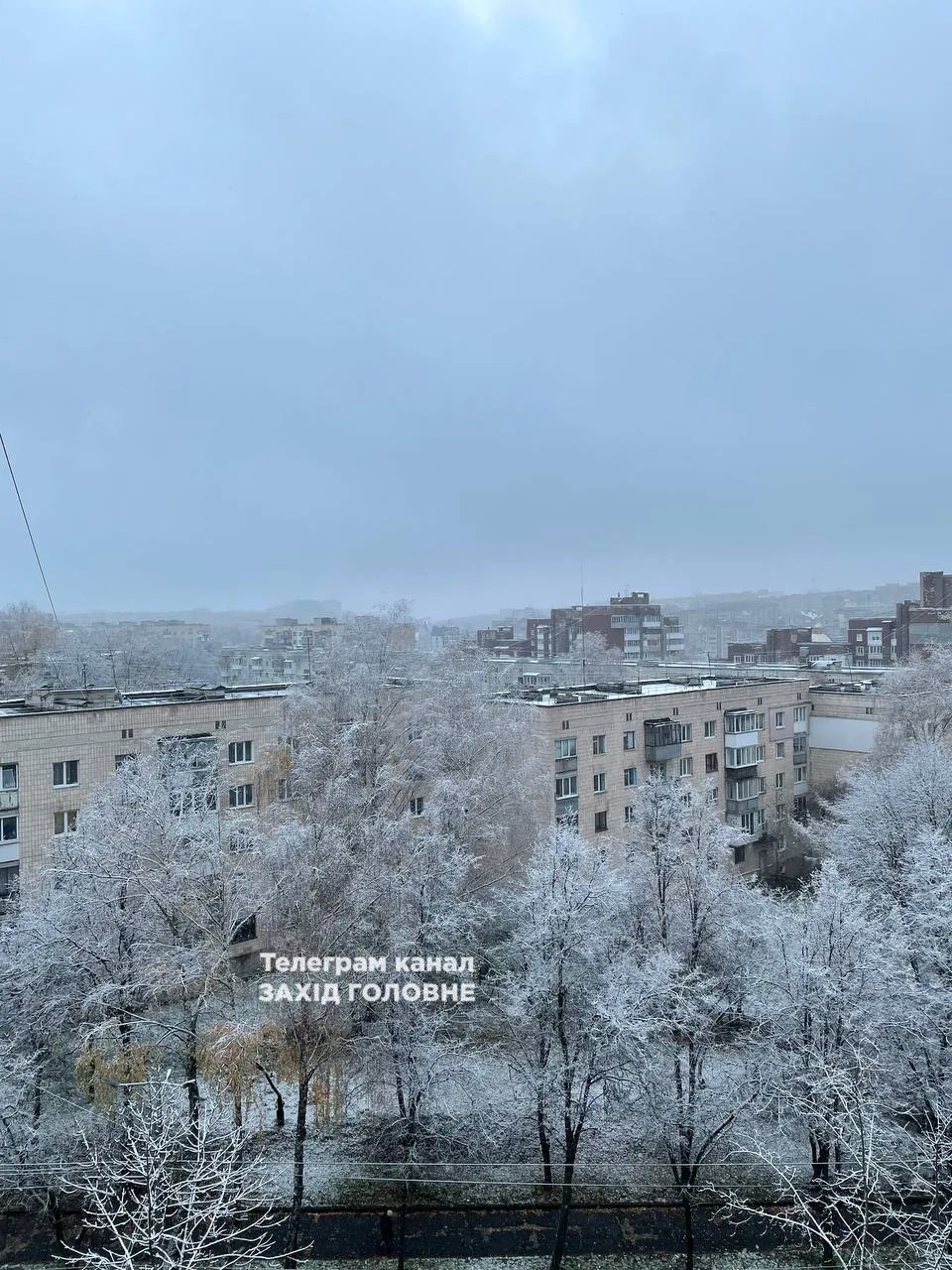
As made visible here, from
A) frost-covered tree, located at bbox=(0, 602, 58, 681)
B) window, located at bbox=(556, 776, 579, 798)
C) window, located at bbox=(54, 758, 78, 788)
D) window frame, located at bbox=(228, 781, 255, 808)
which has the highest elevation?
frost-covered tree, located at bbox=(0, 602, 58, 681)

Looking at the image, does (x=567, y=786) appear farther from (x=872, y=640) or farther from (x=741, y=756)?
(x=872, y=640)

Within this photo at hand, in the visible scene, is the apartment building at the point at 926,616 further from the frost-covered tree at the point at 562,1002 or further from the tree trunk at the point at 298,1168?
the tree trunk at the point at 298,1168

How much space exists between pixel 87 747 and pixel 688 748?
17.2m

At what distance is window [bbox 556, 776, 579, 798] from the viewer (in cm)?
2242

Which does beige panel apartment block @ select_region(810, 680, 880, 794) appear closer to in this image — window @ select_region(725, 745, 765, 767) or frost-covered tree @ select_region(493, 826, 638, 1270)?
window @ select_region(725, 745, 765, 767)

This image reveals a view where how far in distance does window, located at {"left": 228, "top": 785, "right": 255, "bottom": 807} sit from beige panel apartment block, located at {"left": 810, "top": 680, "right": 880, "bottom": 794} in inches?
796

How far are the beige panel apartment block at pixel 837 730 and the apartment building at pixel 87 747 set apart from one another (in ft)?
66.7

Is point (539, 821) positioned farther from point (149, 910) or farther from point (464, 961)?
point (149, 910)

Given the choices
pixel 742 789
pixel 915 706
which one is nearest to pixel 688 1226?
pixel 742 789

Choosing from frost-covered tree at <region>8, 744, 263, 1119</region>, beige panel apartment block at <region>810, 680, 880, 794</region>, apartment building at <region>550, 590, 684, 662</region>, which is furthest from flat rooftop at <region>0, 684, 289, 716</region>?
apartment building at <region>550, 590, 684, 662</region>

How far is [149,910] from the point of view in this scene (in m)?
11.9

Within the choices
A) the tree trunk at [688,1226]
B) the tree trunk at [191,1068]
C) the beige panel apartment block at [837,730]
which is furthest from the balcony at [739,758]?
the tree trunk at [191,1068]

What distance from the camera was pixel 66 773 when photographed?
57.4 ft

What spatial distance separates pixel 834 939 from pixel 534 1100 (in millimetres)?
4861
